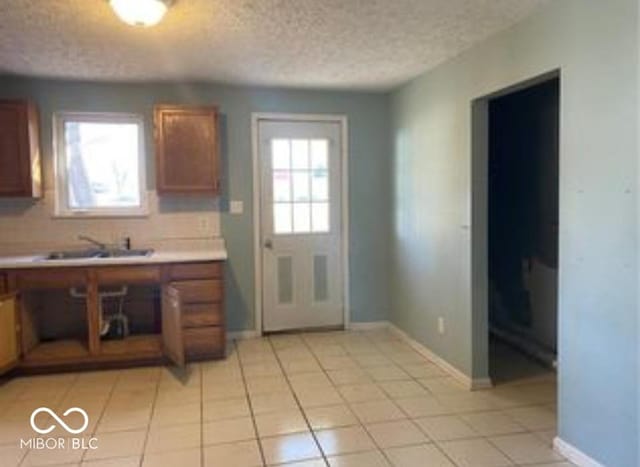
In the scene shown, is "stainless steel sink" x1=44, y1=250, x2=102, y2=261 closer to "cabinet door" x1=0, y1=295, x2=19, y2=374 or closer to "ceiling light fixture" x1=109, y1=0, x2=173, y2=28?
"cabinet door" x1=0, y1=295, x2=19, y2=374

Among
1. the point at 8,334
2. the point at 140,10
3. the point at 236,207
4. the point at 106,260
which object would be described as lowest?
the point at 8,334

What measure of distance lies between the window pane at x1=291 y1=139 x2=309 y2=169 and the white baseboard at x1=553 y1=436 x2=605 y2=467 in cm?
298

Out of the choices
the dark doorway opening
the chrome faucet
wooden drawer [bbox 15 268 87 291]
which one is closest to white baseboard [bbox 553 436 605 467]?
the dark doorway opening

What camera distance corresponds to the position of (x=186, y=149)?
4.16 meters

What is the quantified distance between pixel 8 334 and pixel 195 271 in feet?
4.26

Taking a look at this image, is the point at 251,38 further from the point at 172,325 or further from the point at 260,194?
the point at 172,325

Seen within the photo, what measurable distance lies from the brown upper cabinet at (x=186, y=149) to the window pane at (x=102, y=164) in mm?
400

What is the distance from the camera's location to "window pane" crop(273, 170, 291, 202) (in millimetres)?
4688

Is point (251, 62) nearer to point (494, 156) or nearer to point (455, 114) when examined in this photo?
point (455, 114)

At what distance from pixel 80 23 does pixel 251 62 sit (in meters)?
1.18

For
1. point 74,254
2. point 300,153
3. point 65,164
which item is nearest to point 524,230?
point 300,153

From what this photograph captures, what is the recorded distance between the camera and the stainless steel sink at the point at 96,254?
13.1 feet
